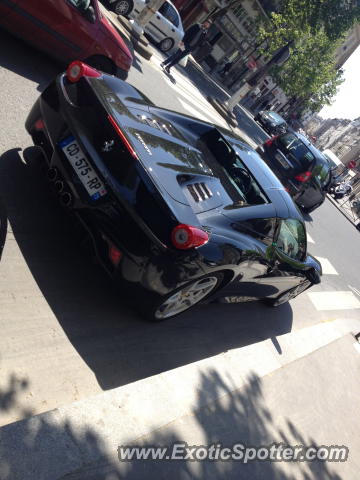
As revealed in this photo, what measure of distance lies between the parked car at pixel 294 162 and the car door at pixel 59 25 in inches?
224

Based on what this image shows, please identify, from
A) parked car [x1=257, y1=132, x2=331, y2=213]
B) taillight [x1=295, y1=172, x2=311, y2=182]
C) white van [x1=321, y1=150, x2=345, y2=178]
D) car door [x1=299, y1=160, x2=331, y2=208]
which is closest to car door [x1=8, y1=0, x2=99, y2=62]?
parked car [x1=257, y1=132, x2=331, y2=213]

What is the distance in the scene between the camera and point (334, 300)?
314 inches

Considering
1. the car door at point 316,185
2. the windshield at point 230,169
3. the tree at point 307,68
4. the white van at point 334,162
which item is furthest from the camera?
the tree at point 307,68

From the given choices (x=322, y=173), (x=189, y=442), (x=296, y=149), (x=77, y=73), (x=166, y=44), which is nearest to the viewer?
(x=189, y=442)

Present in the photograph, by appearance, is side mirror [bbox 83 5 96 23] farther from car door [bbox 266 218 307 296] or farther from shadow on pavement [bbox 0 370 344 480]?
shadow on pavement [bbox 0 370 344 480]

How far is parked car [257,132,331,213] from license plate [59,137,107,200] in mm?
7828

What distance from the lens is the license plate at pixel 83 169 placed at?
9.45ft

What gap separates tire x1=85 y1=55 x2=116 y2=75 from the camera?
661cm

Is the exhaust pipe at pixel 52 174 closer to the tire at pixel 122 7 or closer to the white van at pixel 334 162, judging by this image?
the tire at pixel 122 7

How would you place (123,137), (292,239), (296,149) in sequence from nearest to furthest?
(123,137), (292,239), (296,149)

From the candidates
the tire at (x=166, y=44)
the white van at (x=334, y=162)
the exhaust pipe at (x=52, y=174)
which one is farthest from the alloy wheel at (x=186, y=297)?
the white van at (x=334, y=162)

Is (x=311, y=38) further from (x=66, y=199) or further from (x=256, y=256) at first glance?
(x=66, y=199)

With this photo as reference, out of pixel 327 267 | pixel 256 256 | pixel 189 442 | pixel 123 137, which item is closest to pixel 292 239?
pixel 256 256

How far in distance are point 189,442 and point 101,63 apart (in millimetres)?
6386
